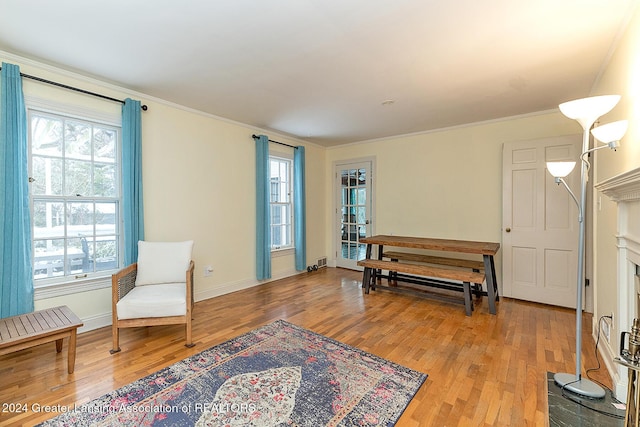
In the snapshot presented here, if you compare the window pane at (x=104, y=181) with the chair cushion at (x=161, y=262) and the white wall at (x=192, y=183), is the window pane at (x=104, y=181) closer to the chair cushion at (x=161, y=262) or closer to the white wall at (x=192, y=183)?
the white wall at (x=192, y=183)

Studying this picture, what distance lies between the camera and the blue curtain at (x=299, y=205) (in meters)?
5.00

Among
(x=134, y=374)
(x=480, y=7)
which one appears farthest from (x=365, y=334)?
(x=480, y=7)

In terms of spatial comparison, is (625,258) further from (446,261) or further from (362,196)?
(362,196)

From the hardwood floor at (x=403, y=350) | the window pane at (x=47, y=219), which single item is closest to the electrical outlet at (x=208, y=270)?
Result: the hardwood floor at (x=403, y=350)

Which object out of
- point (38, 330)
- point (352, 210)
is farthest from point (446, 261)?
point (38, 330)

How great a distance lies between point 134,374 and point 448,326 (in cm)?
278

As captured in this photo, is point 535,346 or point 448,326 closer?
point 535,346

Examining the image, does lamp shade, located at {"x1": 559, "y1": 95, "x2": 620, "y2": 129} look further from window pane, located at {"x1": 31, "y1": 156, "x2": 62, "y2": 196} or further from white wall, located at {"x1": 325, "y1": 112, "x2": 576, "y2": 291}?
window pane, located at {"x1": 31, "y1": 156, "x2": 62, "y2": 196}

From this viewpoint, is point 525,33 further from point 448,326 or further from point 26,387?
point 26,387

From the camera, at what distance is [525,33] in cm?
201

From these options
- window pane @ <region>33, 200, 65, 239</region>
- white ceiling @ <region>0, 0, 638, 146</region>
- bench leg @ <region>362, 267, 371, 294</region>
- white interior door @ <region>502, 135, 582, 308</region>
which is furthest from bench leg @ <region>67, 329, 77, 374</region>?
white interior door @ <region>502, 135, 582, 308</region>

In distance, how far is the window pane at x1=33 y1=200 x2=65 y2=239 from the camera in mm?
2566

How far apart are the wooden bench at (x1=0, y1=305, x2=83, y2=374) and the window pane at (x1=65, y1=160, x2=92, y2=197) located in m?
1.12

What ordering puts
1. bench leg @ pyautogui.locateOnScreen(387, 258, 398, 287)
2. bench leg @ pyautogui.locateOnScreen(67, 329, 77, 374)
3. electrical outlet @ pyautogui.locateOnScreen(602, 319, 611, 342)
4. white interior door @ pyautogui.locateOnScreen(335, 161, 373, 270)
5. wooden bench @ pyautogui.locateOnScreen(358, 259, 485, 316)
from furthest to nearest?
white interior door @ pyautogui.locateOnScreen(335, 161, 373, 270) < bench leg @ pyautogui.locateOnScreen(387, 258, 398, 287) < wooden bench @ pyautogui.locateOnScreen(358, 259, 485, 316) < electrical outlet @ pyautogui.locateOnScreen(602, 319, 611, 342) < bench leg @ pyautogui.locateOnScreen(67, 329, 77, 374)
